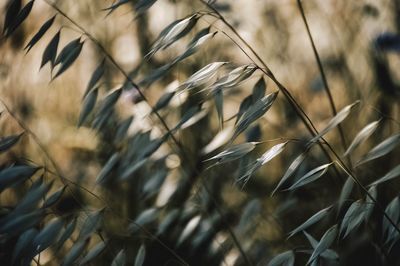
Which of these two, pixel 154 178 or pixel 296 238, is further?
pixel 296 238

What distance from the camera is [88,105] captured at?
0.61 m

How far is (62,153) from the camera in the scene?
1.03 metres

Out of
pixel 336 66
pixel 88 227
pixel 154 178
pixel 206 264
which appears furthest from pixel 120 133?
pixel 336 66

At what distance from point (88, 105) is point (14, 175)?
0.14 metres

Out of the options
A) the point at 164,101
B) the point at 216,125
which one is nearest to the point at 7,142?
the point at 164,101

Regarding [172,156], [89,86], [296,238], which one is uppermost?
[89,86]

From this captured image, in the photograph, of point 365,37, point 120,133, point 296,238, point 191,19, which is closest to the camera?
point 191,19

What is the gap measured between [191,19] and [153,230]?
534 mm

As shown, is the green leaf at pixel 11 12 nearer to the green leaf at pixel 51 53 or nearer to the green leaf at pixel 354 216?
the green leaf at pixel 51 53

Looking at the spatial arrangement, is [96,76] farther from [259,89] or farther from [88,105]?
[259,89]

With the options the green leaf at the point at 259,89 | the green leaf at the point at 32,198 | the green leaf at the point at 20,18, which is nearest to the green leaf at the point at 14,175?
the green leaf at the point at 32,198

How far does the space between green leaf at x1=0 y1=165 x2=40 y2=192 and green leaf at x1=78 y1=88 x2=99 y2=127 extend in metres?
0.09

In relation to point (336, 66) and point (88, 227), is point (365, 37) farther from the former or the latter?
point (88, 227)

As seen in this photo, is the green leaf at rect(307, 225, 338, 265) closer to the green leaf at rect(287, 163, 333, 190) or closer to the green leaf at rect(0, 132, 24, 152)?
the green leaf at rect(287, 163, 333, 190)
